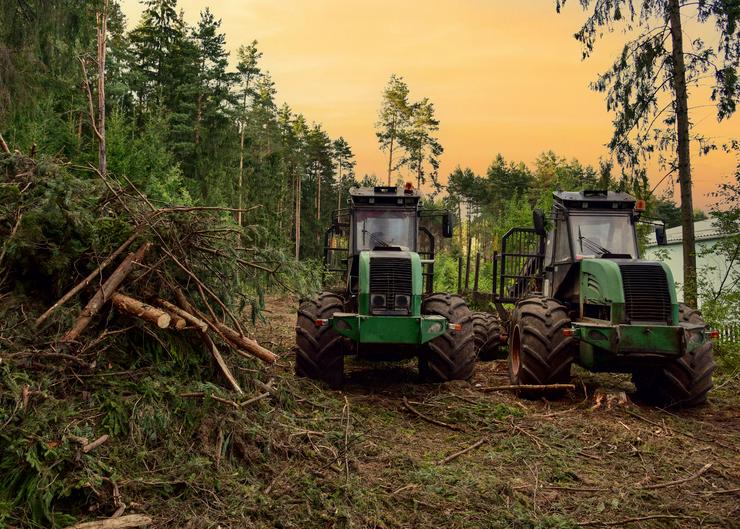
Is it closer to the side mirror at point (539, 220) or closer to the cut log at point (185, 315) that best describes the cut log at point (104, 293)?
the cut log at point (185, 315)

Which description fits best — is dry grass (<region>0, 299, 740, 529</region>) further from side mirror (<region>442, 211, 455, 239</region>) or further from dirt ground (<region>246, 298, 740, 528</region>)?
side mirror (<region>442, 211, 455, 239</region>)

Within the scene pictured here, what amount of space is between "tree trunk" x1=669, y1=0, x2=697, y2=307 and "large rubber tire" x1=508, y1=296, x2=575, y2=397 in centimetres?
832

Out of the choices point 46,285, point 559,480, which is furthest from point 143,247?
point 559,480

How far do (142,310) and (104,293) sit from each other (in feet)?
1.13

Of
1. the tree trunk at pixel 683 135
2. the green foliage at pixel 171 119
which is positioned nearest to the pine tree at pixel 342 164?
the green foliage at pixel 171 119

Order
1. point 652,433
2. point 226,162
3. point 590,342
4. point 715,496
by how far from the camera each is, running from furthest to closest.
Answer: point 226,162
point 590,342
point 652,433
point 715,496

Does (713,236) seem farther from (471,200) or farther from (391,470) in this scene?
(471,200)

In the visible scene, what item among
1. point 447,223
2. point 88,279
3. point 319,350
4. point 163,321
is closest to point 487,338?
point 447,223

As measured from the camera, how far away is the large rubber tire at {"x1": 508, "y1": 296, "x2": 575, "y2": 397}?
7.90 meters

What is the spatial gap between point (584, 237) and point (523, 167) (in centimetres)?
6209

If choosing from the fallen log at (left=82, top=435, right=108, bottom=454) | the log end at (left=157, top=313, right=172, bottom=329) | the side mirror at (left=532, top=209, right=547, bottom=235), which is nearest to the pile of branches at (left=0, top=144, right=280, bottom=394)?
the log end at (left=157, top=313, right=172, bottom=329)

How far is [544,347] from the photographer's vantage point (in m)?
7.90

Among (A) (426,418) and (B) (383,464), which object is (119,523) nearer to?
(B) (383,464)

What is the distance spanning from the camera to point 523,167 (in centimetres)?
6888
